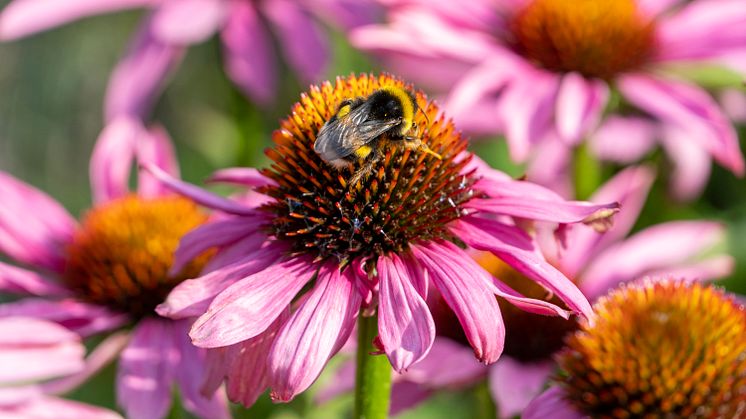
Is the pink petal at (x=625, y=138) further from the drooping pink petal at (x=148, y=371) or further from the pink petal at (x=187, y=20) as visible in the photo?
the drooping pink petal at (x=148, y=371)

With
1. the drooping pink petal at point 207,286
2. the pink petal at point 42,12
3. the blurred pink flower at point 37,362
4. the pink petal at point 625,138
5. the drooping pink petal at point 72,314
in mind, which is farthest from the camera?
the pink petal at point 625,138

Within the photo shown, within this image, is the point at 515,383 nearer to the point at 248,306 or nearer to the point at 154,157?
the point at 248,306

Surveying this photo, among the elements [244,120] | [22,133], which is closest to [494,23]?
[244,120]

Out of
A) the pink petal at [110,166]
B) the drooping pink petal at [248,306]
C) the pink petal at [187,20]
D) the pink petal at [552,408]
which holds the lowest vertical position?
the pink petal at [110,166]

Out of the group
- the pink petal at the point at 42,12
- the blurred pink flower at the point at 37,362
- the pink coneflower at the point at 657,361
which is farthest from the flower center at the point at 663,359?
the pink petal at the point at 42,12

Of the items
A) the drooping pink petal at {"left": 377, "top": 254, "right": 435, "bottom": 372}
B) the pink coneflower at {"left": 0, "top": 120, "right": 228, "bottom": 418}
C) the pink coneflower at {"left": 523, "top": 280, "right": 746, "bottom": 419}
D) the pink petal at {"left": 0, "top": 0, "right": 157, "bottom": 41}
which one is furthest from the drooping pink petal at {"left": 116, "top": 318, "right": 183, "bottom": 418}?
the pink petal at {"left": 0, "top": 0, "right": 157, "bottom": 41}

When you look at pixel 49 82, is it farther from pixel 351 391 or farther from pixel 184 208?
pixel 351 391

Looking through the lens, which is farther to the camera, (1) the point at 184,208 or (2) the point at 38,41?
(2) the point at 38,41
